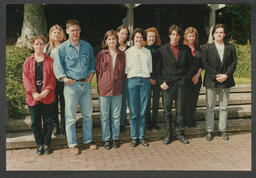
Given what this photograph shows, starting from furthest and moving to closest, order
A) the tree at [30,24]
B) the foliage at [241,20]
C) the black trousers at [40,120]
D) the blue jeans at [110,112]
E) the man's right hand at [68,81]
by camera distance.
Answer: the foliage at [241,20], the tree at [30,24], the blue jeans at [110,112], the black trousers at [40,120], the man's right hand at [68,81]

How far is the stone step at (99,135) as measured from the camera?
4809 mm

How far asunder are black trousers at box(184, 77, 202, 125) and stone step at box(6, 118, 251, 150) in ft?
0.66

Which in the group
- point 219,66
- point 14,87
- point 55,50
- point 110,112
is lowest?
point 110,112

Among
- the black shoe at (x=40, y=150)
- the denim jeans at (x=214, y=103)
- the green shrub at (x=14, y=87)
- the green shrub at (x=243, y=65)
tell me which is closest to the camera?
the black shoe at (x=40, y=150)

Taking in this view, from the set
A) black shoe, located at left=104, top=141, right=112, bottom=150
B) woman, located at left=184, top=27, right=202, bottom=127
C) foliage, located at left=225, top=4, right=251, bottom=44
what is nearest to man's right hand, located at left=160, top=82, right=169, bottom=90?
woman, located at left=184, top=27, right=202, bottom=127

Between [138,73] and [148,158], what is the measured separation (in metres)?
1.43

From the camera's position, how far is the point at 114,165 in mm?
4203

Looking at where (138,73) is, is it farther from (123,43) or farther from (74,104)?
(74,104)

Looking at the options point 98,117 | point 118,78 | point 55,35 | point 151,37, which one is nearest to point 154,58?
point 151,37

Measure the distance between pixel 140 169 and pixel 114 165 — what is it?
1.37 feet

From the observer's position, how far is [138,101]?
479cm

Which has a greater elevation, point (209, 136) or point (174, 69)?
point (174, 69)

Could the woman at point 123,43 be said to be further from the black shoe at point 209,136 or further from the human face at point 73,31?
the black shoe at point 209,136

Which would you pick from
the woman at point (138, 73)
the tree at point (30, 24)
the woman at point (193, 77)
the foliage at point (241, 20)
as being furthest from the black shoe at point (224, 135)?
the foliage at point (241, 20)
